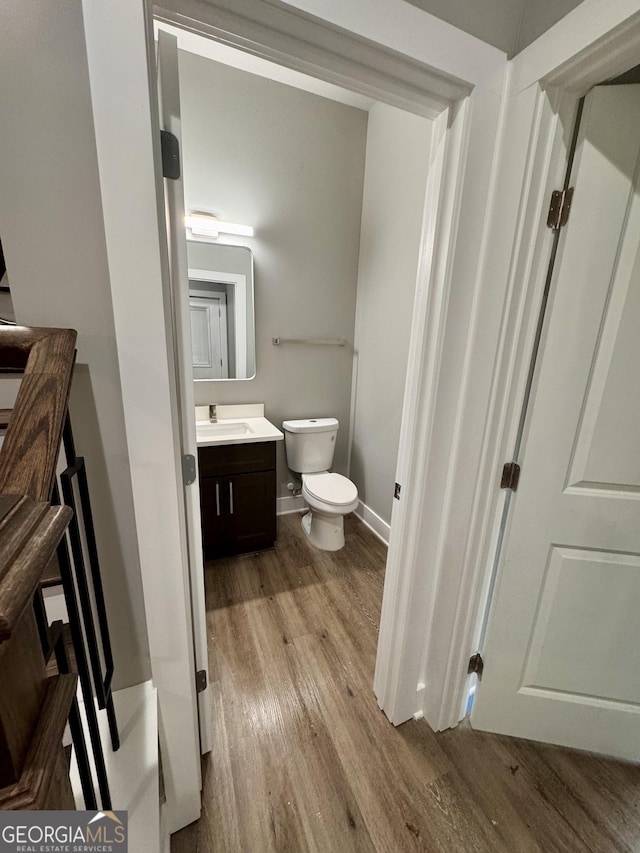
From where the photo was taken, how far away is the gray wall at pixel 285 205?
200 centimetres

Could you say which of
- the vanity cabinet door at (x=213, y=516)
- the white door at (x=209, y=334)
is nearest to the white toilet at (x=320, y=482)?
the vanity cabinet door at (x=213, y=516)

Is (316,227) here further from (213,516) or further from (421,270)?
(213,516)

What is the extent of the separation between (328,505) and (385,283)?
5.02ft

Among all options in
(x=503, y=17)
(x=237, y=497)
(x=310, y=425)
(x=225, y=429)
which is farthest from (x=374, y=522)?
(x=503, y=17)

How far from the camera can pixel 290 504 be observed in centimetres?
274

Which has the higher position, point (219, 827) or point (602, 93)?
point (602, 93)

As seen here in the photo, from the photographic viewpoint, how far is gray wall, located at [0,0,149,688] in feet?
1.84

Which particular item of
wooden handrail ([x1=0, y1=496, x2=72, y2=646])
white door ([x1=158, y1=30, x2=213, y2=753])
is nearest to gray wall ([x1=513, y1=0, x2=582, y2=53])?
white door ([x1=158, y1=30, x2=213, y2=753])

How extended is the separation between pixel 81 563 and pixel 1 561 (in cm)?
44

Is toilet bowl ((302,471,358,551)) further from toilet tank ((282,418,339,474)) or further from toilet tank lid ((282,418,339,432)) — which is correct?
toilet tank lid ((282,418,339,432))

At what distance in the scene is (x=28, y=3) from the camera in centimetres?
54

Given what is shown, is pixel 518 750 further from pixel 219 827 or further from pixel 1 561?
pixel 1 561

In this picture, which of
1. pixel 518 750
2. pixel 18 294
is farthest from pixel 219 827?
pixel 18 294

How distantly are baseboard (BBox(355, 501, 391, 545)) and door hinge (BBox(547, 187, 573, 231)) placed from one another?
1938 millimetres
